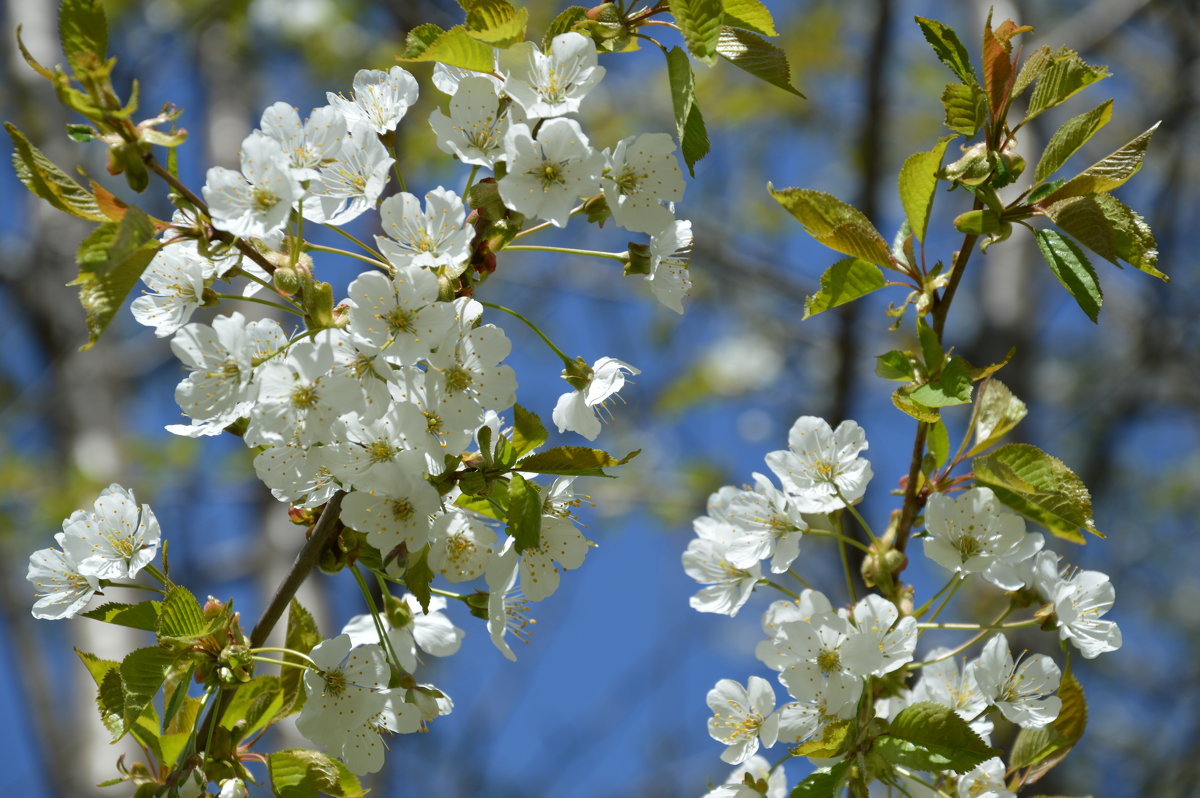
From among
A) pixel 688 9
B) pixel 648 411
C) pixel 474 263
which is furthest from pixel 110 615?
pixel 648 411

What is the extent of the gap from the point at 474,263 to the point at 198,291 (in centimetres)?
32

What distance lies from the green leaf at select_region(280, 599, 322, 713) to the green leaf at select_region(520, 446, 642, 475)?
1.21 feet

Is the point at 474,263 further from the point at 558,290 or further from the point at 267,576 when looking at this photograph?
the point at 558,290

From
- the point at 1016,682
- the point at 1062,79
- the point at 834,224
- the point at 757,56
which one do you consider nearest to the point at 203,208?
the point at 757,56

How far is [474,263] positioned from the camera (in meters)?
1.29

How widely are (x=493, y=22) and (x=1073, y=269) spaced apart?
745 millimetres

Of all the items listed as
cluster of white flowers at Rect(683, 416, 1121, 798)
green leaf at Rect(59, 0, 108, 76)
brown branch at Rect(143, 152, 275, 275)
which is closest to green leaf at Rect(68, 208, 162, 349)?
brown branch at Rect(143, 152, 275, 275)

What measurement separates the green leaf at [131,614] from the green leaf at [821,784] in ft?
2.56

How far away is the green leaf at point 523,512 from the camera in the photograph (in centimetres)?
122

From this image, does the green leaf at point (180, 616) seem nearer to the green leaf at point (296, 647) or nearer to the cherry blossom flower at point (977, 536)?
the green leaf at point (296, 647)

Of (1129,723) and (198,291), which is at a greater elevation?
(198,291)

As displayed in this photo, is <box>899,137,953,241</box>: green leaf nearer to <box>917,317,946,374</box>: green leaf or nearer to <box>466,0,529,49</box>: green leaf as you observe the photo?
<box>917,317,946,374</box>: green leaf

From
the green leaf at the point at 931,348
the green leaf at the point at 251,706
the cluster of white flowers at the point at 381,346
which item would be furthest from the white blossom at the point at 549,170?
the green leaf at the point at 251,706

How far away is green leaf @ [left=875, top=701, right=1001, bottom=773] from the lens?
123cm
